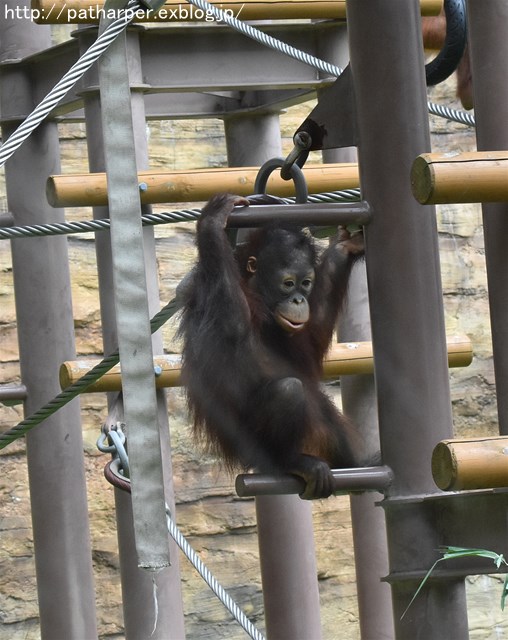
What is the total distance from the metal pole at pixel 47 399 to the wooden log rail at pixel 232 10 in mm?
555

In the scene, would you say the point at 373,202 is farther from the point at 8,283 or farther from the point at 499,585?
the point at 499,585

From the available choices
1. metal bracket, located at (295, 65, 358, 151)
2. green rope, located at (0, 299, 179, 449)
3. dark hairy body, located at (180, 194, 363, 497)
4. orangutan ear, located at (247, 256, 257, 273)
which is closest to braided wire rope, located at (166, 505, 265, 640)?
dark hairy body, located at (180, 194, 363, 497)

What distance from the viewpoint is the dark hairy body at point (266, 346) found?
2.43 meters

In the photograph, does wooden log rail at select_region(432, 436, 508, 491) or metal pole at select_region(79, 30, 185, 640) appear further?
metal pole at select_region(79, 30, 185, 640)

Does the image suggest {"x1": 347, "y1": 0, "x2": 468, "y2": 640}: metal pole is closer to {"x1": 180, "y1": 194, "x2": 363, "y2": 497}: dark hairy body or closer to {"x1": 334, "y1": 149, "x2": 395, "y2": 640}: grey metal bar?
{"x1": 180, "y1": 194, "x2": 363, "y2": 497}: dark hairy body

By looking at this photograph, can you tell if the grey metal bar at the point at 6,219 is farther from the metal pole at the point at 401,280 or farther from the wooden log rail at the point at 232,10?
the metal pole at the point at 401,280

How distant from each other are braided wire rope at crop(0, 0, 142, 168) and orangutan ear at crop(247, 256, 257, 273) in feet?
2.78

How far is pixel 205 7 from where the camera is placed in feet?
9.30

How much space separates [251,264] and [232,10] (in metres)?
0.82

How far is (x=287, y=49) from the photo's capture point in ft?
10.3

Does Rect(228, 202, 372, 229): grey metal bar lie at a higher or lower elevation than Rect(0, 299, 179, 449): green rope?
higher

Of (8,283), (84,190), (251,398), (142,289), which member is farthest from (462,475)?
Answer: (8,283)

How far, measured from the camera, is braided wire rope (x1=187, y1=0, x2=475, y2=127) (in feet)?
9.55

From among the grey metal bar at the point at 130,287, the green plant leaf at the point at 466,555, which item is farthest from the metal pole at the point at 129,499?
the grey metal bar at the point at 130,287
